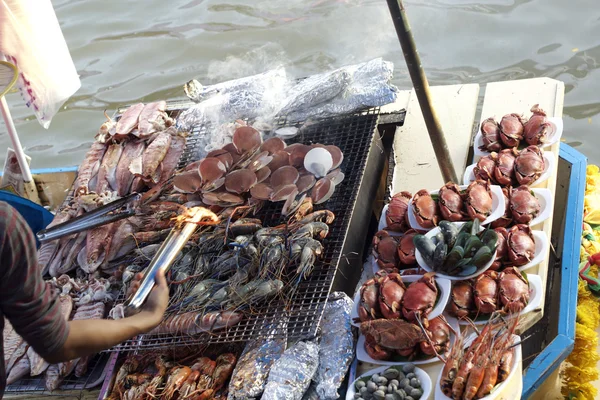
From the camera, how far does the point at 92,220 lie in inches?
152

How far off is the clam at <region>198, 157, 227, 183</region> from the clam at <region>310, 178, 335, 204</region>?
0.64 metres

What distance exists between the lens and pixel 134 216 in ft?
13.0

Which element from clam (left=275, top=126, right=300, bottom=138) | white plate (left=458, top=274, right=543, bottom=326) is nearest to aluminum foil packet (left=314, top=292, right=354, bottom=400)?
white plate (left=458, top=274, right=543, bottom=326)

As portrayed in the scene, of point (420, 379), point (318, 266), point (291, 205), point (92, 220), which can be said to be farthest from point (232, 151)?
point (420, 379)

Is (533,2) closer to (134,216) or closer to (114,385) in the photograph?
(134,216)

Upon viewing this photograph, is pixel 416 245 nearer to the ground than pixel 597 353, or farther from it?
farther from it

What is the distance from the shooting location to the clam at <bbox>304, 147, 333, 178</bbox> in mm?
3756

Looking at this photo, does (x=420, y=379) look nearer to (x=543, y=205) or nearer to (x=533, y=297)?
(x=533, y=297)

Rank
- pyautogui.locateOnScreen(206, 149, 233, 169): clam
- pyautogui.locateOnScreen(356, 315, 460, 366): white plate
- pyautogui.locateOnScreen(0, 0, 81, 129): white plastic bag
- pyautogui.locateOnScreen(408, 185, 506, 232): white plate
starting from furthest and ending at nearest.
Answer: pyautogui.locateOnScreen(0, 0, 81, 129): white plastic bag
pyautogui.locateOnScreen(206, 149, 233, 169): clam
pyautogui.locateOnScreen(408, 185, 506, 232): white plate
pyautogui.locateOnScreen(356, 315, 460, 366): white plate

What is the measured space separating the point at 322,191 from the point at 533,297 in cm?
137

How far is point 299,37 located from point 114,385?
20.6ft

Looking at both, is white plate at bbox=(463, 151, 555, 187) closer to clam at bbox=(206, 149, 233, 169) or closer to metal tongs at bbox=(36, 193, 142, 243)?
clam at bbox=(206, 149, 233, 169)

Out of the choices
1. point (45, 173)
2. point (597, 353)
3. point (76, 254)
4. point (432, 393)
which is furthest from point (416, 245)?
point (45, 173)

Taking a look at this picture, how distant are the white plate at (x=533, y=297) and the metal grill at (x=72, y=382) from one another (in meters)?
2.01
